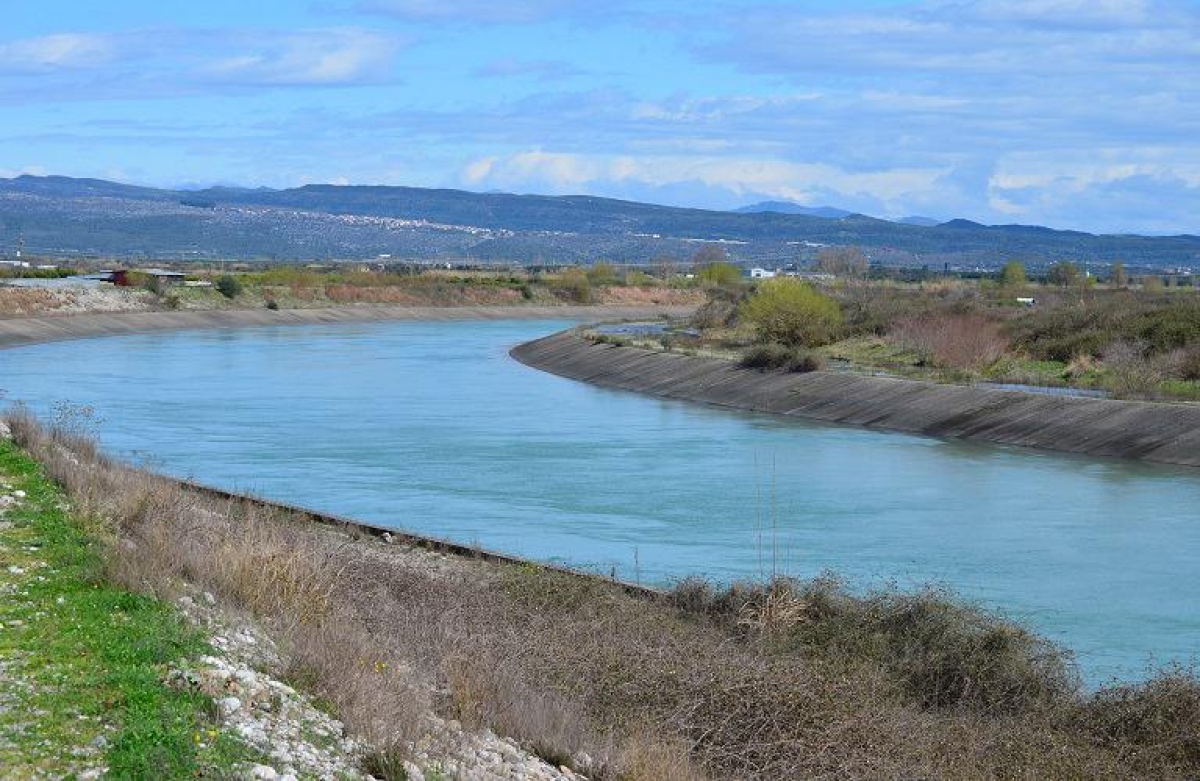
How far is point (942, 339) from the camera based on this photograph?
5244cm

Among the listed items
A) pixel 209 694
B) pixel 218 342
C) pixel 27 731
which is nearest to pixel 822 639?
pixel 209 694

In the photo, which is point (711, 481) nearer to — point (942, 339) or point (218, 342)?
point (942, 339)

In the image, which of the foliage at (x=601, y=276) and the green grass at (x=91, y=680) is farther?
the foliage at (x=601, y=276)

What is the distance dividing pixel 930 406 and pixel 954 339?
13003mm

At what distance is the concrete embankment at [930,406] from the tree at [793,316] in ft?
8.94

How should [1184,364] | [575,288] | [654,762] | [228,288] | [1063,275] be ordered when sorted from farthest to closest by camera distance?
1. [1063,275]
2. [575,288]
3. [228,288]
4. [1184,364]
5. [654,762]

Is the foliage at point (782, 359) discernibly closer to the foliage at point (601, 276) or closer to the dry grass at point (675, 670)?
the dry grass at point (675, 670)

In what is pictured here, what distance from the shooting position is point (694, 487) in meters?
28.0

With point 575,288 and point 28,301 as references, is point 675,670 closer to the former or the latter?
point 28,301

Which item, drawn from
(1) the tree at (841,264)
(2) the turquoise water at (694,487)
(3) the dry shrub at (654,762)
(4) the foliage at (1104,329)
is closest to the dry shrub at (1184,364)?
(4) the foliage at (1104,329)

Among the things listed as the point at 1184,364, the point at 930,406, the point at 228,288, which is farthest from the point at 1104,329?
the point at 228,288

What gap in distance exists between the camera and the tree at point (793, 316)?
54.1 m

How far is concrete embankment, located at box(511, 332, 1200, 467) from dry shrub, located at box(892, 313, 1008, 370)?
501cm

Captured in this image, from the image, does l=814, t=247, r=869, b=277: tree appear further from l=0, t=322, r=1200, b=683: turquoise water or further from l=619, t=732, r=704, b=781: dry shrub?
l=619, t=732, r=704, b=781: dry shrub
